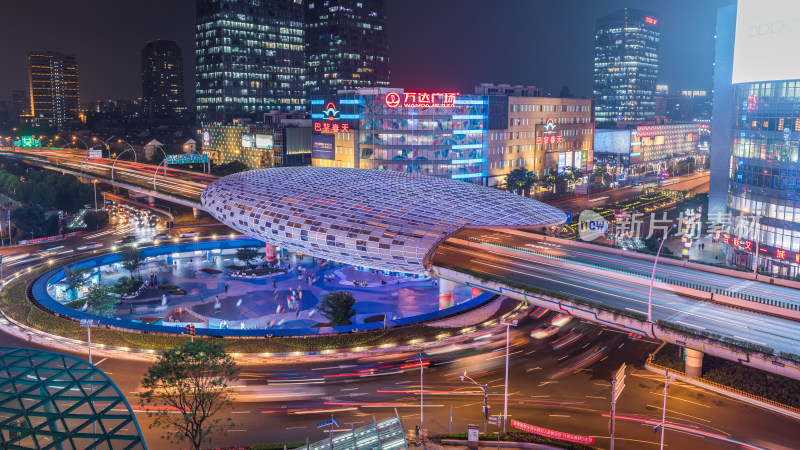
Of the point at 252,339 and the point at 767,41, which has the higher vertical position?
the point at 767,41

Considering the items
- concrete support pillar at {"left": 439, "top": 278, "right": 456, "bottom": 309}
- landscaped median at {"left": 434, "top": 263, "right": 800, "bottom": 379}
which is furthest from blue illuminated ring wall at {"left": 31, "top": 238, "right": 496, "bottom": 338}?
landscaped median at {"left": 434, "top": 263, "right": 800, "bottom": 379}

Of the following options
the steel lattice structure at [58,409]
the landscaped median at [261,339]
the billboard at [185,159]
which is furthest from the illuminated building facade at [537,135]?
the steel lattice structure at [58,409]

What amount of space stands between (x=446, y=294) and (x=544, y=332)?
1328cm

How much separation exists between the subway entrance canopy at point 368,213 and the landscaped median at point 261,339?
22.6 ft

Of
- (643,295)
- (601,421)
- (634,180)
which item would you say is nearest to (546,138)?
(634,180)

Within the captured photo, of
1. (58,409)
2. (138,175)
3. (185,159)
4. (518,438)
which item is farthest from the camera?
(138,175)

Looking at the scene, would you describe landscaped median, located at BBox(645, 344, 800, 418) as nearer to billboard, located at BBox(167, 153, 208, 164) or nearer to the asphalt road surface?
the asphalt road surface

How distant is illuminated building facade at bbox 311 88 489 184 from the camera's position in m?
142

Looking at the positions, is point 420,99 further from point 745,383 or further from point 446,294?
point 745,383

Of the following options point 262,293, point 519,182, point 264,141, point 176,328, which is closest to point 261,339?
point 176,328

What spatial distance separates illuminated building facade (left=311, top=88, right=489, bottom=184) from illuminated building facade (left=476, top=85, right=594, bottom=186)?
6689 millimetres

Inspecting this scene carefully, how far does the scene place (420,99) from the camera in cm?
13975

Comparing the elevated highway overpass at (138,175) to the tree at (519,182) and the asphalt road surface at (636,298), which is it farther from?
the tree at (519,182)

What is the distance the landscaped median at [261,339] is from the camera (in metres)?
59.8
